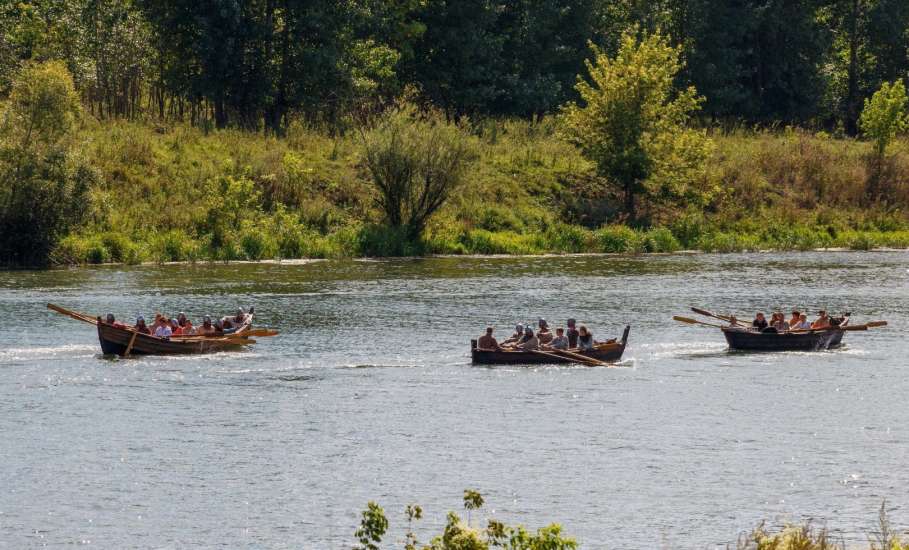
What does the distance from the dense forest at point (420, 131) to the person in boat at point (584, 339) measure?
31202mm

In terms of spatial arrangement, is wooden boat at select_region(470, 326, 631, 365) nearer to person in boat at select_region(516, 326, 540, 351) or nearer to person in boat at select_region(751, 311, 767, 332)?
person in boat at select_region(516, 326, 540, 351)

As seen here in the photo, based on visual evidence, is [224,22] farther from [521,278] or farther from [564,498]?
[564,498]

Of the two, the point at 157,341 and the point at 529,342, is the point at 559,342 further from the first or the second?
the point at 157,341

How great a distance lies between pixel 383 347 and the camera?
5266cm

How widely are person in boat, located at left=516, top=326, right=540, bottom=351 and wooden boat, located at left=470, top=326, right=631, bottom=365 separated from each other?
0.31m

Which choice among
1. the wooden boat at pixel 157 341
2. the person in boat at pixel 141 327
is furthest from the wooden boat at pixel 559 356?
the person in boat at pixel 141 327

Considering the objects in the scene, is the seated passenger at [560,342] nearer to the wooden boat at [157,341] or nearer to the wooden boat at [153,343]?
the wooden boat at [157,341]

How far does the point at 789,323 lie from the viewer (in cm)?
5462

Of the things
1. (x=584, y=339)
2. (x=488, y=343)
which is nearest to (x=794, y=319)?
(x=584, y=339)

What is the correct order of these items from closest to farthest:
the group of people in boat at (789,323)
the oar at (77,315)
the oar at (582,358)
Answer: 1. the oar at (77,315)
2. the oar at (582,358)
3. the group of people in boat at (789,323)

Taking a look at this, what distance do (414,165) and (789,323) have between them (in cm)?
3170

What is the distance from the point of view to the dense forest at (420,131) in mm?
77875

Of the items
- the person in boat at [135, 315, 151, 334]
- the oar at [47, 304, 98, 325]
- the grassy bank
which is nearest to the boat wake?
the oar at [47, 304, 98, 325]

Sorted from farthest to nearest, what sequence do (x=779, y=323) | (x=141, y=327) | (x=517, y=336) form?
(x=779, y=323) < (x=517, y=336) < (x=141, y=327)
